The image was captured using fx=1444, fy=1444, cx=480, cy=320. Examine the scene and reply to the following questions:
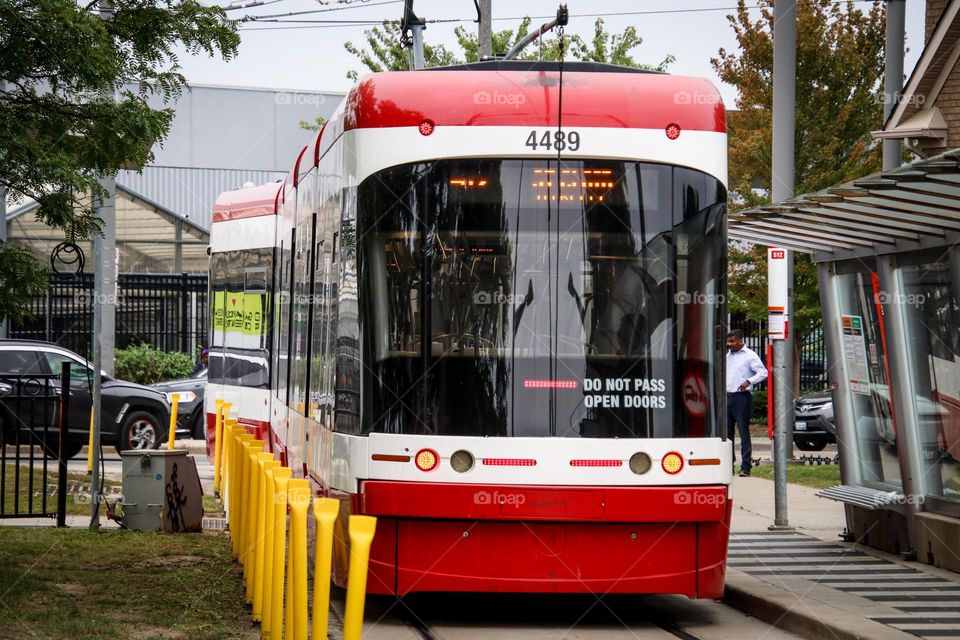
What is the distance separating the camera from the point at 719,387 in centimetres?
914

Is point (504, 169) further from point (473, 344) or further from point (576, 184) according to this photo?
point (473, 344)

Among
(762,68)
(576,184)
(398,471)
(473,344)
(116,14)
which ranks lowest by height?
(398,471)

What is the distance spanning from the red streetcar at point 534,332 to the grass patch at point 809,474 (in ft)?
31.8

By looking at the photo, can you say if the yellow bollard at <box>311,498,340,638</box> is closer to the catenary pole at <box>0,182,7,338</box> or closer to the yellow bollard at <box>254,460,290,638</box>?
the yellow bollard at <box>254,460,290,638</box>

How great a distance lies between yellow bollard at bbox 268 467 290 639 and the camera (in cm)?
754

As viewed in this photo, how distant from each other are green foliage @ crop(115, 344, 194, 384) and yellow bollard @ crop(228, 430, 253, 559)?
1969 cm

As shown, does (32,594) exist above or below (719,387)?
below

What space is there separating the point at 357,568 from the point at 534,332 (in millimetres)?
3595

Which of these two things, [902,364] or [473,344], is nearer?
[473,344]

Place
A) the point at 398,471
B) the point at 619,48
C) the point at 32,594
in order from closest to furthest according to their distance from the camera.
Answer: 1. the point at 398,471
2. the point at 32,594
3. the point at 619,48

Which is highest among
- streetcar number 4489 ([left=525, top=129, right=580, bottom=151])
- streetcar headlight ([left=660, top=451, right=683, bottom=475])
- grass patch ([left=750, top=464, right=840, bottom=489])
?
streetcar number 4489 ([left=525, top=129, right=580, bottom=151])

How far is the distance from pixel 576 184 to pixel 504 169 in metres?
0.46

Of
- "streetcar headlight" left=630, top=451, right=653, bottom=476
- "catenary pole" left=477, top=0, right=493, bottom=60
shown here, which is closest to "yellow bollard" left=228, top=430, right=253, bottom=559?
"streetcar headlight" left=630, top=451, right=653, bottom=476

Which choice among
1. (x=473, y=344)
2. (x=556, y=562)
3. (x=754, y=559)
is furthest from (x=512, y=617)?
(x=754, y=559)
